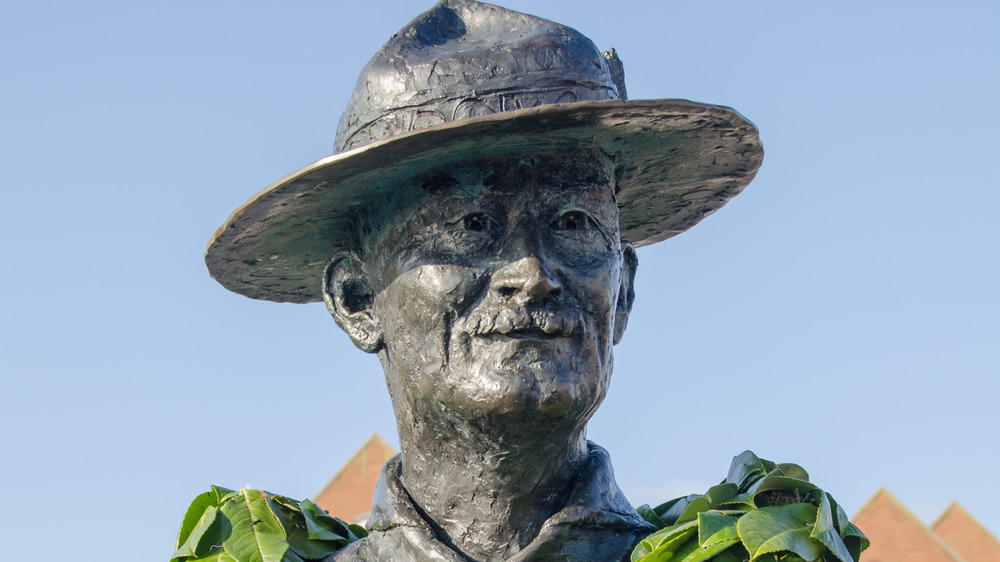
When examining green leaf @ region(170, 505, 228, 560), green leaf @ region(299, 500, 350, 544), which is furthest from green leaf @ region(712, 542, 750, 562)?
green leaf @ region(170, 505, 228, 560)

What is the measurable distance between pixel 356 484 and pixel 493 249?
47.6ft

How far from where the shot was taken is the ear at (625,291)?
20.0 feet

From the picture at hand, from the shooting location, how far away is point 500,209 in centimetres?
553

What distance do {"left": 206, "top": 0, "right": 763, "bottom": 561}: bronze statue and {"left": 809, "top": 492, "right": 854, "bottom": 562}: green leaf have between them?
0.78 m

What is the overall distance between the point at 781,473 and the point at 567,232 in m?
1.17

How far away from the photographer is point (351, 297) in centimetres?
611

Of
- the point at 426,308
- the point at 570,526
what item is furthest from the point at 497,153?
the point at 570,526

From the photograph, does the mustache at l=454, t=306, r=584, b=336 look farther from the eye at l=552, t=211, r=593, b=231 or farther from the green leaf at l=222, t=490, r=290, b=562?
the green leaf at l=222, t=490, r=290, b=562

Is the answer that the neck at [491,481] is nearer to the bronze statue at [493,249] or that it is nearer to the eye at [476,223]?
the bronze statue at [493,249]

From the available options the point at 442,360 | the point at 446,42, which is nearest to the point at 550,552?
the point at 442,360

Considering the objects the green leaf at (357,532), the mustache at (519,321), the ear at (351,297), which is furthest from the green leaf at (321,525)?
the mustache at (519,321)

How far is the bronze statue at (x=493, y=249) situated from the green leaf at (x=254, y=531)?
296 millimetres

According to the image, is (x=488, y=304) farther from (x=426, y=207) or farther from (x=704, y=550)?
(x=704, y=550)

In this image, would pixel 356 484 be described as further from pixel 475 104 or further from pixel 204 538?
pixel 475 104
